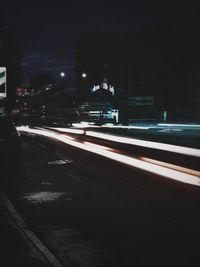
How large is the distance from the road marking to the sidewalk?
0.05 metres

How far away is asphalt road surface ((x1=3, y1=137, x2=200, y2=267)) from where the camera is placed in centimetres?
695

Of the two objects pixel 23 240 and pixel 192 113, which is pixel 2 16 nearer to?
pixel 192 113

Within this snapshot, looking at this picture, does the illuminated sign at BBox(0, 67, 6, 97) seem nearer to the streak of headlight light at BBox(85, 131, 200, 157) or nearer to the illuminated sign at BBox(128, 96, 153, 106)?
the illuminated sign at BBox(128, 96, 153, 106)

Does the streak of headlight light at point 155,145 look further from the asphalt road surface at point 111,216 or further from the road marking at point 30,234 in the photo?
the road marking at point 30,234

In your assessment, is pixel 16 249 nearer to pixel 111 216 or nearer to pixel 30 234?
pixel 30 234

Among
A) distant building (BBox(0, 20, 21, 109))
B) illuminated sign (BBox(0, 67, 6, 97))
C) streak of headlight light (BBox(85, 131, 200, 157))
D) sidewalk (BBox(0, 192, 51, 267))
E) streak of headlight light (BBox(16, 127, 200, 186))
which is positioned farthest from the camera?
distant building (BBox(0, 20, 21, 109))

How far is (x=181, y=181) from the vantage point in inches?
507

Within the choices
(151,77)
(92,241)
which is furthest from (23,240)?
(151,77)

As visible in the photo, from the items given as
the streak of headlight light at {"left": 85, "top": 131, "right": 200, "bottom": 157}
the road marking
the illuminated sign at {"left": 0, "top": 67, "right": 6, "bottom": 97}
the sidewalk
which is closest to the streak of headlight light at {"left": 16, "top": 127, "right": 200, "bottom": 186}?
the streak of headlight light at {"left": 85, "top": 131, "right": 200, "bottom": 157}

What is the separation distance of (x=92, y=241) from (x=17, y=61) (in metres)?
113

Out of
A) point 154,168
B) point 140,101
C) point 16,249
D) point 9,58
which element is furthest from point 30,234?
point 9,58

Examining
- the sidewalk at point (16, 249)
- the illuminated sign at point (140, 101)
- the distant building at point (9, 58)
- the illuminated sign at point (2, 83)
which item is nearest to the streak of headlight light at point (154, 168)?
the sidewalk at point (16, 249)

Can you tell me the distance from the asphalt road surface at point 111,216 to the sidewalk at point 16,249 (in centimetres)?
25

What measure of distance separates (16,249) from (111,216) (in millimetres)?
2691
